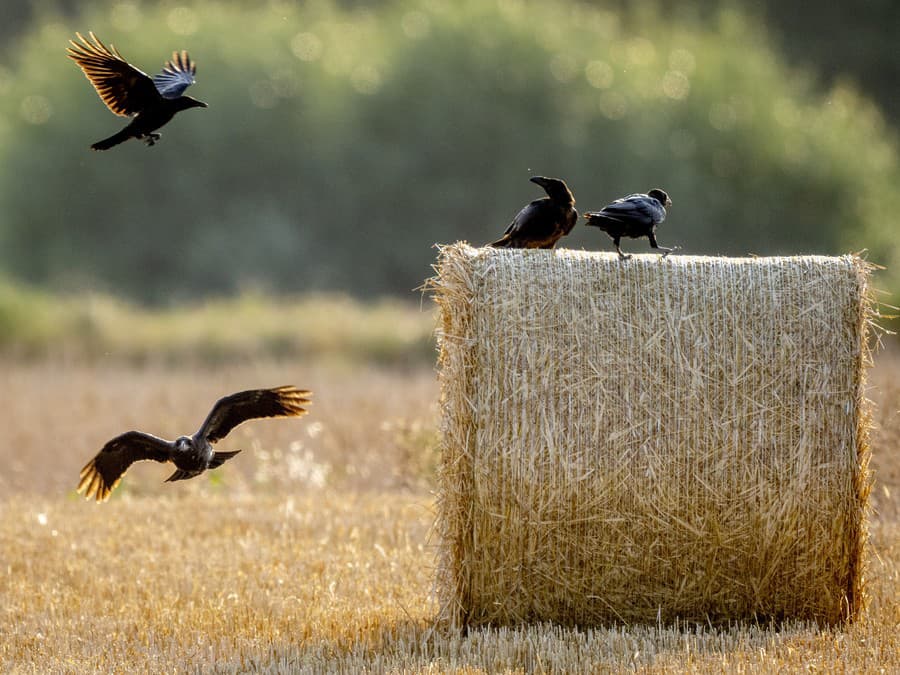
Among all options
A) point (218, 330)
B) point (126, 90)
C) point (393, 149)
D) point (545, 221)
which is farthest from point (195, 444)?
point (393, 149)

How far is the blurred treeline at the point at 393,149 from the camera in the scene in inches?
1018

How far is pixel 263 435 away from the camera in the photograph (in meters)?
11.3

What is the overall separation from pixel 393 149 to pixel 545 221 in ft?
72.6

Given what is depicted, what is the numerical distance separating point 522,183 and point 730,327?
20.8 m

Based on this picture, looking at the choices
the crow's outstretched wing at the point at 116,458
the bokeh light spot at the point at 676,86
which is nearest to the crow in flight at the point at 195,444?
the crow's outstretched wing at the point at 116,458

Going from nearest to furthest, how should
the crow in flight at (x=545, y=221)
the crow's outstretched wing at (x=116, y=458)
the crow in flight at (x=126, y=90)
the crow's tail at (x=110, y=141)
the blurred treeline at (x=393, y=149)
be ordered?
1. the crow's tail at (x=110, y=141)
2. the crow in flight at (x=126, y=90)
3. the crow's outstretched wing at (x=116, y=458)
4. the crow in flight at (x=545, y=221)
5. the blurred treeline at (x=393, y=149)

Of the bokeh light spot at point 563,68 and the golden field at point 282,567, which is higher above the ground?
the bokeh light spot at point 563,68

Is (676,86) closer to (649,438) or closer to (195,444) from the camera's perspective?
(649,438)

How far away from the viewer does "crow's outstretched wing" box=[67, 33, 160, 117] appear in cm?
412

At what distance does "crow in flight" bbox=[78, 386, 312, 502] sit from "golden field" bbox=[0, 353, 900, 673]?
28.4 inches

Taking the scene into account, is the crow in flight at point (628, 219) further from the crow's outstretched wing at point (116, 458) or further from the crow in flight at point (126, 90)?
the crow's outstretched wing at point (116, 458)

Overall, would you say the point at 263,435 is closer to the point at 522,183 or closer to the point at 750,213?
the point at 522,183

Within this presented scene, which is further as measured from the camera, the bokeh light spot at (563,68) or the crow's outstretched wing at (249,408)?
the bokeh light spot at (563,68)

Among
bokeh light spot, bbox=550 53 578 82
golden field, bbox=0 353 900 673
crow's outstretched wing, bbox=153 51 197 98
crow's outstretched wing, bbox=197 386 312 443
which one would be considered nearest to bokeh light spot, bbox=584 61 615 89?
bokeh light spot, bbox=550 53 578 82
